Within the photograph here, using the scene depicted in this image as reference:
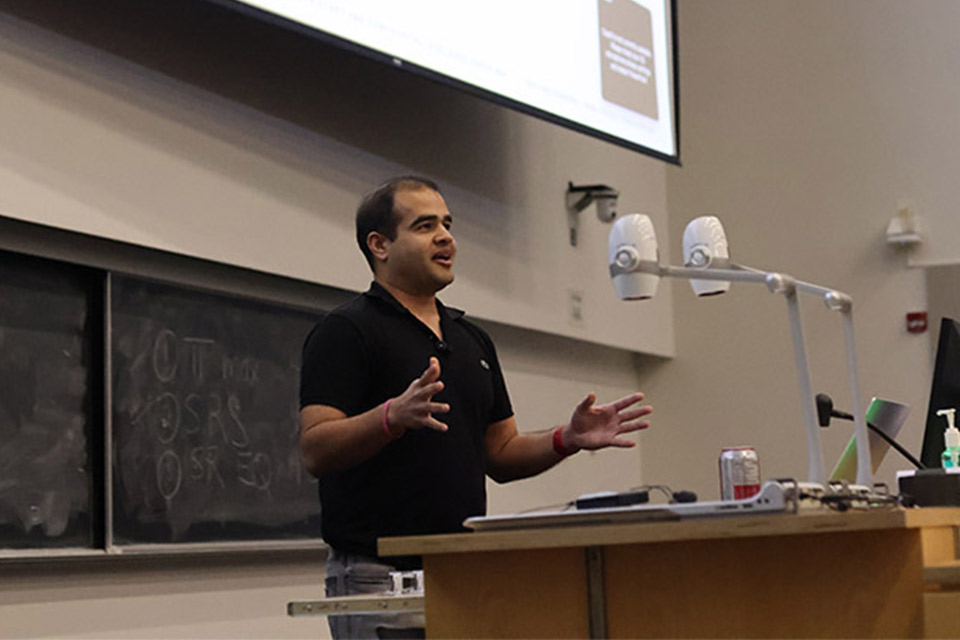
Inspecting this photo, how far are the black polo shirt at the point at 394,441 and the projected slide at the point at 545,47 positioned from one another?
4.17 ft

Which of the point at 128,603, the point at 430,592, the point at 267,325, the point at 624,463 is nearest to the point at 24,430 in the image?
the point at 128,603

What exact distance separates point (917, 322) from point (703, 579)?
478 centimetres

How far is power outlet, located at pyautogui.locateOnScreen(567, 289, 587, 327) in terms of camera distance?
573cm

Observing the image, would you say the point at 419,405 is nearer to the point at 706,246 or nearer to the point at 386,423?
the point at 386,423

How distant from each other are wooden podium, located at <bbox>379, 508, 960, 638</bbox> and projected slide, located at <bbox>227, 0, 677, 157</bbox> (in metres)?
1.99

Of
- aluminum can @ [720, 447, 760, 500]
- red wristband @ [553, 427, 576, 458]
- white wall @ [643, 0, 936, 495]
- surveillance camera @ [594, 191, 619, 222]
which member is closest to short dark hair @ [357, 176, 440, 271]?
red wristband @ [553, 427, 576, 458]

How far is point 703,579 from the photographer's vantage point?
1835 mm

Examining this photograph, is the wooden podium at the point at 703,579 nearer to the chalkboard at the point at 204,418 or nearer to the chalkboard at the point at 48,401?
the chalkboard at the point at 48,401

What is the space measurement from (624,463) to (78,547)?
3670mm

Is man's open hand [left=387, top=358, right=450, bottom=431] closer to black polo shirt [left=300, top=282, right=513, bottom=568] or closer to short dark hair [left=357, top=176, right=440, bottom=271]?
black polo shirt [left=300, top=282, right=513, bottom=568]

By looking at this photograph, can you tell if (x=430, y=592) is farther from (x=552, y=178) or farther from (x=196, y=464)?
(x=552, y=178)

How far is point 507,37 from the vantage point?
4.69 metres

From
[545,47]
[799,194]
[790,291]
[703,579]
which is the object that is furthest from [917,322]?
[703,579]

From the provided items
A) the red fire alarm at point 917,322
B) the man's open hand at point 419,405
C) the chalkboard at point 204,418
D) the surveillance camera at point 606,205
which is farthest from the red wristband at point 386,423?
the red fire alarm at point 917,322
